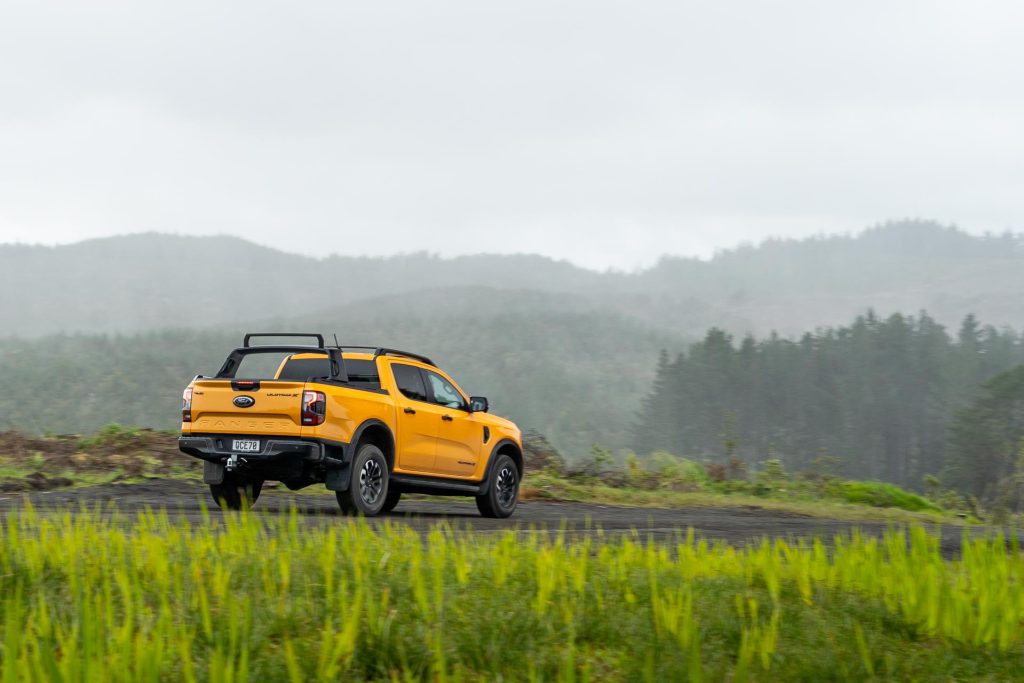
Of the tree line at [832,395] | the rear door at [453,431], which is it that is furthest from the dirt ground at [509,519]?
the tree line at [832,395]

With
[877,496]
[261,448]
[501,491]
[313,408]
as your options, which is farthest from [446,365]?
[313,408]

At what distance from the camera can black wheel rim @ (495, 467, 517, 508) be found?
15031mm

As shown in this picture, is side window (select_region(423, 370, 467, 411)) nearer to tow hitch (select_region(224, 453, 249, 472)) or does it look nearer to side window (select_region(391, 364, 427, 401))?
side window (select_region(391, 364, 427, 401))

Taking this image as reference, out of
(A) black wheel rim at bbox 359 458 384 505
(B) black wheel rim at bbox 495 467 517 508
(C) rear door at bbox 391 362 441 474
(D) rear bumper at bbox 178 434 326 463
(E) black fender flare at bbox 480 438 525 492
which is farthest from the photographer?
(B) black wheel rim at bbox 495 467 517 508

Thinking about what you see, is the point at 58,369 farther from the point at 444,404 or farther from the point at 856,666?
the point at 856,666

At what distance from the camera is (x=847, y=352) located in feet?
398

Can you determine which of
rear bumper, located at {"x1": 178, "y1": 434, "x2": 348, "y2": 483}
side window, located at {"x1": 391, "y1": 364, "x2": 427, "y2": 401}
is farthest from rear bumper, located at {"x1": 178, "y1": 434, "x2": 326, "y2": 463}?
side window, located at {"x1": 391, "y1": 364, "x2": 427, "y2": 401}

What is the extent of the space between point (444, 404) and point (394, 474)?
1.40 m

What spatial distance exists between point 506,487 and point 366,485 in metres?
2.84

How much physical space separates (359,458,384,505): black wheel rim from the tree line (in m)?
87.6

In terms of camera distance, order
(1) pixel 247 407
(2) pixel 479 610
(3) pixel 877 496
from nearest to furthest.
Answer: (2) pixel 479 610
(1) pixel 247 407
(3) pixel 877 496

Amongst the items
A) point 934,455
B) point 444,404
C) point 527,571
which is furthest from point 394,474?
point 934,455

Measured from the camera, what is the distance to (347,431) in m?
12.5

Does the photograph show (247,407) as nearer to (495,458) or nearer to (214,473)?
(214,473)
